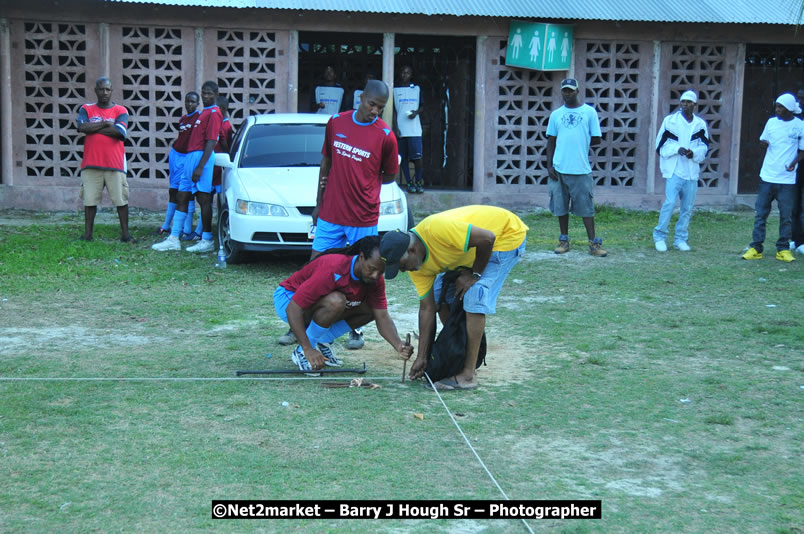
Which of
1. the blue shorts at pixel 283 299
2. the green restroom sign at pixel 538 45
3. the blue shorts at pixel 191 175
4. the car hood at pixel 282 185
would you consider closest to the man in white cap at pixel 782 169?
the green restroom sign at pixel 538 45

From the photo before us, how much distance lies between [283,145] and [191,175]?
4.16ft

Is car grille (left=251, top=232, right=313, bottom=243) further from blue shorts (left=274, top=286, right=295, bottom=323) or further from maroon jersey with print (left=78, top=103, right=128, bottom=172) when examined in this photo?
blue shorts (left=274, top=286, right=295, bottom=323)

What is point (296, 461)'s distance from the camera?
4562mm

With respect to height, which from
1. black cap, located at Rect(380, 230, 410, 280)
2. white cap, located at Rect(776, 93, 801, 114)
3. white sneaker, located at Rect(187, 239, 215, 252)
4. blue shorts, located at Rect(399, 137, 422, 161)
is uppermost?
white cap, located at Rect(776, 93, 801, 114)

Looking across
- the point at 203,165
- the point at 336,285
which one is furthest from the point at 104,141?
the point at 336,285

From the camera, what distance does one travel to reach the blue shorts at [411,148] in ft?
49.5

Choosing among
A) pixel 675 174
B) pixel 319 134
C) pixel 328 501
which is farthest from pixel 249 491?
pixel 675 174

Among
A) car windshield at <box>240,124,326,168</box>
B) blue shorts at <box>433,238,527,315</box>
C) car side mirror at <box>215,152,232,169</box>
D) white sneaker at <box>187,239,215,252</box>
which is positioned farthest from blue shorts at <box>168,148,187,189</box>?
blue shorts at <box>433,238,527,315</box>

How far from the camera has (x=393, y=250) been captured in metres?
5.36

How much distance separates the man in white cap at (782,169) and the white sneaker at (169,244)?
690 cm

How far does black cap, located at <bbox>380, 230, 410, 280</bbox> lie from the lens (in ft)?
17.6

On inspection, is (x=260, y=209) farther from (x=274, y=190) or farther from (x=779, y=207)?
(x=779, y=207)

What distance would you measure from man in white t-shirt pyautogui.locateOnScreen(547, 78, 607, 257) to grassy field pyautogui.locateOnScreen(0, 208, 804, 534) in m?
1.85

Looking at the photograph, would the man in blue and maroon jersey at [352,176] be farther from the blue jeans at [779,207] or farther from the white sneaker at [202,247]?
the blue jeans at [779,207]
